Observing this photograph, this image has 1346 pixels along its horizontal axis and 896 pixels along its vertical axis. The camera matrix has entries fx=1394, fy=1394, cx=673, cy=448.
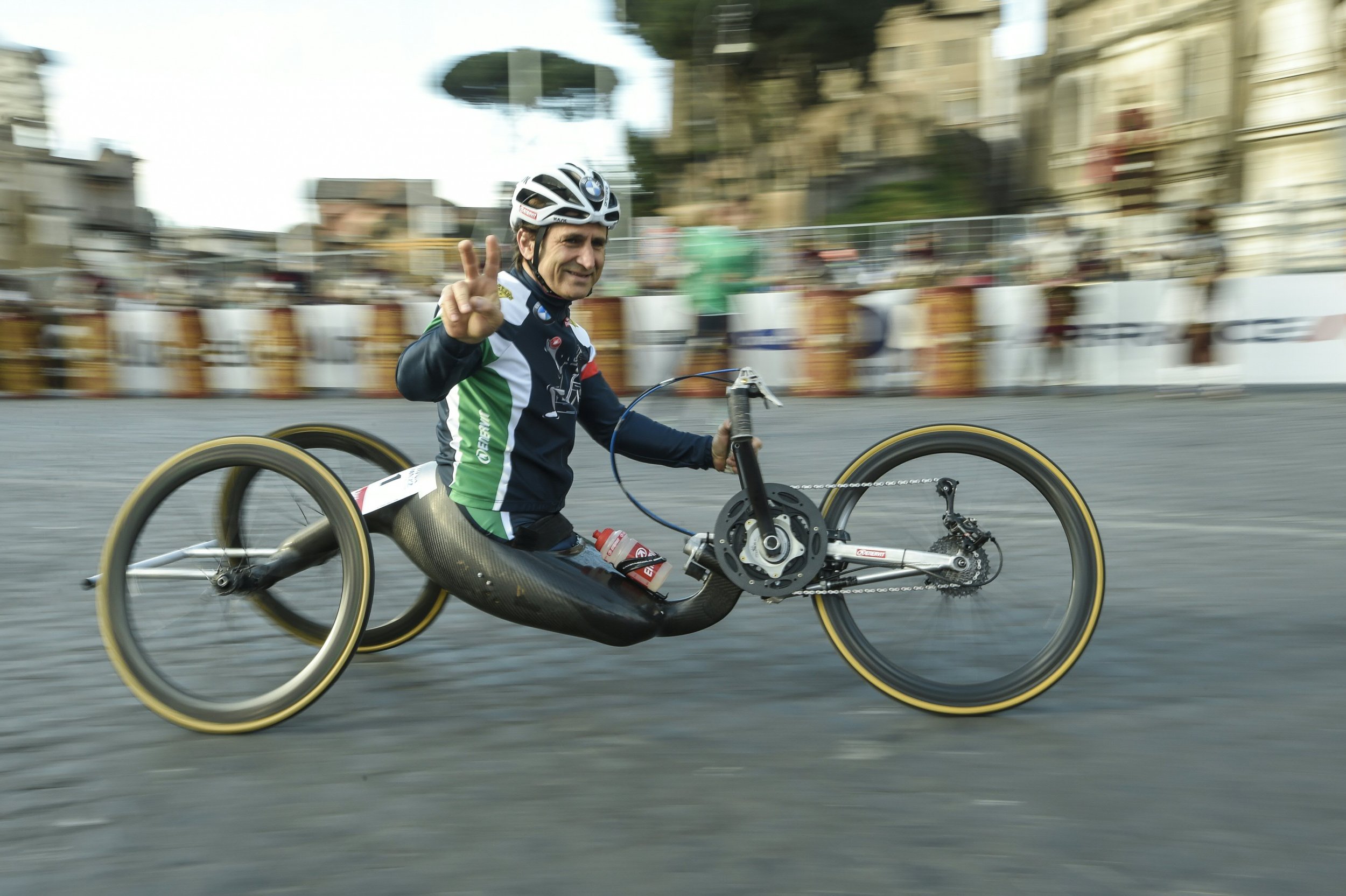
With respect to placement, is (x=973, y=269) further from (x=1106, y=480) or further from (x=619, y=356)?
(x=1106, y=480)

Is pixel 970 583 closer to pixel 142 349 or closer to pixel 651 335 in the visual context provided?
pixel 651 335

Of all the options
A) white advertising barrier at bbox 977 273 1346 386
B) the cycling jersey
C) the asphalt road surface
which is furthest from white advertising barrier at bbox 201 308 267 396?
the cycling jersey

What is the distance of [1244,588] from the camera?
512cm

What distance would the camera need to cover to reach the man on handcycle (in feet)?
12.8

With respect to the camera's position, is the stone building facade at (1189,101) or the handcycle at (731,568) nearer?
the handcycle at (731,568)

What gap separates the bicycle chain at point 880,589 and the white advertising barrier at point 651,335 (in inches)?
473

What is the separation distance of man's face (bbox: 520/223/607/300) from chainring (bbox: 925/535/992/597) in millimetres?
1227

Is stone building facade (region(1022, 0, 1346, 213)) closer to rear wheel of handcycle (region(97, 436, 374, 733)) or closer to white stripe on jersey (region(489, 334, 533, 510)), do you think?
white stripe on jersey (region(489, 334, 533, 510))

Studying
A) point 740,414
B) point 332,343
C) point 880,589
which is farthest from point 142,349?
point 880,589

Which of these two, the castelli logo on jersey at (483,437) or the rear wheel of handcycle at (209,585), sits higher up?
the castelli logo on jersey at (483,437)

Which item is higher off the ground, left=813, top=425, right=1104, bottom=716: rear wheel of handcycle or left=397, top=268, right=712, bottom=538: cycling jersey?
left=397, top=268, right=712, bottom=538: cycling jersey

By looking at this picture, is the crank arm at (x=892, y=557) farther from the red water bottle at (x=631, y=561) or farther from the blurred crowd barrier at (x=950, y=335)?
the blurred crowd barrier at (x=950, y=335)

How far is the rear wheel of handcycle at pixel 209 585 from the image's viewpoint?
3625 mm

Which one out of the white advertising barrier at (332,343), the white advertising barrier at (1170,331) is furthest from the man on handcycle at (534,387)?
the white advertising barrier at (332,343)
